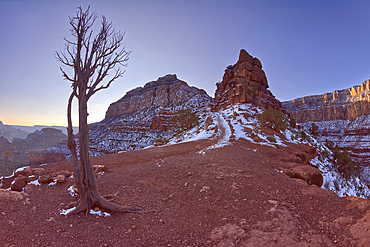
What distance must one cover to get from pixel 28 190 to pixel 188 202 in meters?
5.52

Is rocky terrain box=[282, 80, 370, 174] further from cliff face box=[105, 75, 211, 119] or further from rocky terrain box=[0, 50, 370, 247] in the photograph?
rocky terrain box=[0, 50, 370, 247]

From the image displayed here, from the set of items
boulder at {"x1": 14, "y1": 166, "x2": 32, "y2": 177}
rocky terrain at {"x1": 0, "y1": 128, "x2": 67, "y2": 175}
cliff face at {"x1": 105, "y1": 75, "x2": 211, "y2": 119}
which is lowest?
rocky terrain at {"x1": 0, "y1": 128, "x2": 67, "y2": 175}

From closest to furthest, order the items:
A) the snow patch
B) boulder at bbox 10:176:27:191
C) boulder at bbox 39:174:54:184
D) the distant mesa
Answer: the snow patch, boulder at bbox 10:176:27:191, boulder at bbox 39:174:54:184, the distant mesa

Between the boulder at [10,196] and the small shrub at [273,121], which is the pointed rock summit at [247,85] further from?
the boulder at [10,196]

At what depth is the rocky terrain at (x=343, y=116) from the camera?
6375 centimetres

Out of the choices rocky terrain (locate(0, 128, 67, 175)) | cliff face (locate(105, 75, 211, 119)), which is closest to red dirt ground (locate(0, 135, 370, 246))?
rocky terrain (locate(0, 128, 67, 175))

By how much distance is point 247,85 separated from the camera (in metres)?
48.3

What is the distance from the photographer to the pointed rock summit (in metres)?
44.9

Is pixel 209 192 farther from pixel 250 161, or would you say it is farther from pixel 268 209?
pixel 250 161

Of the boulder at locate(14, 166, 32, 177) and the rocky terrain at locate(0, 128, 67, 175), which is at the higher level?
the boulder at locate(14, 166, 32, 177)

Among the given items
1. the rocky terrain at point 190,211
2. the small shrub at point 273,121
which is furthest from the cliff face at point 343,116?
the rocky terrain at point 190,211

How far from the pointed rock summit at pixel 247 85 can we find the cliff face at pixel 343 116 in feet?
118

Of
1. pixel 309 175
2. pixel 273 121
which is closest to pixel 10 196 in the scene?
pixel 309 175

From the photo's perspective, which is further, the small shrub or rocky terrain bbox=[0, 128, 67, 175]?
rocky terrain bbox=[0, 128, 67, 175]
